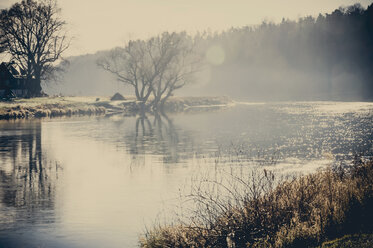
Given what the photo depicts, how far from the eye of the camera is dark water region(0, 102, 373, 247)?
48.1ft

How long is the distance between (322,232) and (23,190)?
13825mm

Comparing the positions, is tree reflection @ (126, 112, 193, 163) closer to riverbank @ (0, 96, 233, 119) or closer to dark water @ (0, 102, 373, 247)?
dark water @ (0, 102, 373, 247)

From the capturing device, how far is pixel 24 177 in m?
22.8

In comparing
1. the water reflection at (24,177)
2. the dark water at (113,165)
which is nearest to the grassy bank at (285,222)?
the dark water at (113,165)

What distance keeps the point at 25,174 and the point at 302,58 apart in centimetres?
15040

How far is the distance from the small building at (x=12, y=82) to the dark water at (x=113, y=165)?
3352 cm

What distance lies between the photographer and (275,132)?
41.7m

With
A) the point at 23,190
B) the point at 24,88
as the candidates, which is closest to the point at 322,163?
the point at 23,190

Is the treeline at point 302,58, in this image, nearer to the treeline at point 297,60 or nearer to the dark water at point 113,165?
the treeline at point 297,60

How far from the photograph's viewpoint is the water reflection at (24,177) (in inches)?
667

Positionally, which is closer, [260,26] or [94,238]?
[94,238]

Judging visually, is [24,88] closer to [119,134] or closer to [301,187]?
[119,134]

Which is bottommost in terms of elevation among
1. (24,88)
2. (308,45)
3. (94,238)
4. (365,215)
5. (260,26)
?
(94,238)

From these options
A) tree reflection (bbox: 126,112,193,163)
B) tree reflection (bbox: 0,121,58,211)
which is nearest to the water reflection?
tree reflection (bbox: 0,121,58,211)
